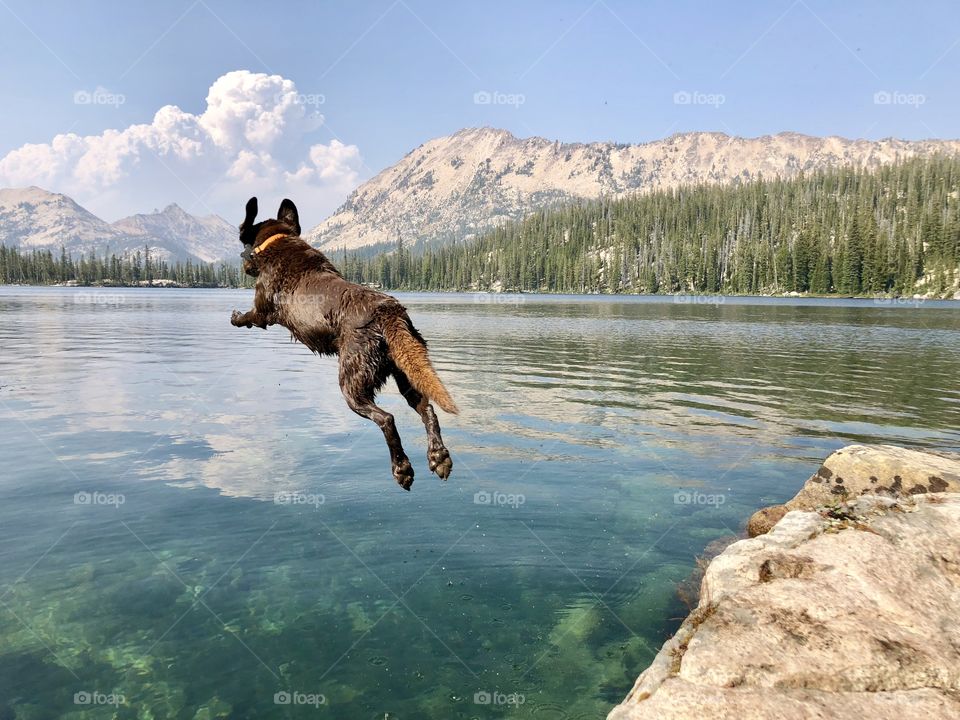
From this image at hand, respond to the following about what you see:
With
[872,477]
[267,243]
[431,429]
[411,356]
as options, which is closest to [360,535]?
[431,429]

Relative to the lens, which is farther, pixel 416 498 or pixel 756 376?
pixel 756 376

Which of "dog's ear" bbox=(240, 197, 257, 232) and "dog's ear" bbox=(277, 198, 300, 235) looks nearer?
"dog's ear" bbox=(240, 197, 257, 232)

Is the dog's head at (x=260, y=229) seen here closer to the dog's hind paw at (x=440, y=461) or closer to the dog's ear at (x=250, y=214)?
the dog's ear at (x=250, y=214)

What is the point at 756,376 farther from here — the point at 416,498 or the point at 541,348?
the point at 416,498

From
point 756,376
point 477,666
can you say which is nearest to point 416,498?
point 477,666

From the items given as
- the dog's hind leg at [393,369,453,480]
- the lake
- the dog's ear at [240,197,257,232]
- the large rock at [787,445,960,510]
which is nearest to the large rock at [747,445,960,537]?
the large rock at [787,445,960,510]

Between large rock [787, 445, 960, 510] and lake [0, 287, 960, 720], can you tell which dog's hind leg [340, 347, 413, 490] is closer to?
lake [0, 287, 960, 720]

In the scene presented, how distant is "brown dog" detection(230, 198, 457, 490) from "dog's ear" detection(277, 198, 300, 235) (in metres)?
0.01

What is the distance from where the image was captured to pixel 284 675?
6.60m

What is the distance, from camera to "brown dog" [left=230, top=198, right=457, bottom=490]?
6.09m

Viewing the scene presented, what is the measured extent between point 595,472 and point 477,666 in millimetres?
7466

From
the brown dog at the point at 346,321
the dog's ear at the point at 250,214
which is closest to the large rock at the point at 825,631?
the brown dog at the point at 346,321

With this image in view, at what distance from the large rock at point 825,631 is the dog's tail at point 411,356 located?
2.96 meters

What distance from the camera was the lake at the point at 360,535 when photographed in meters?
6.59
